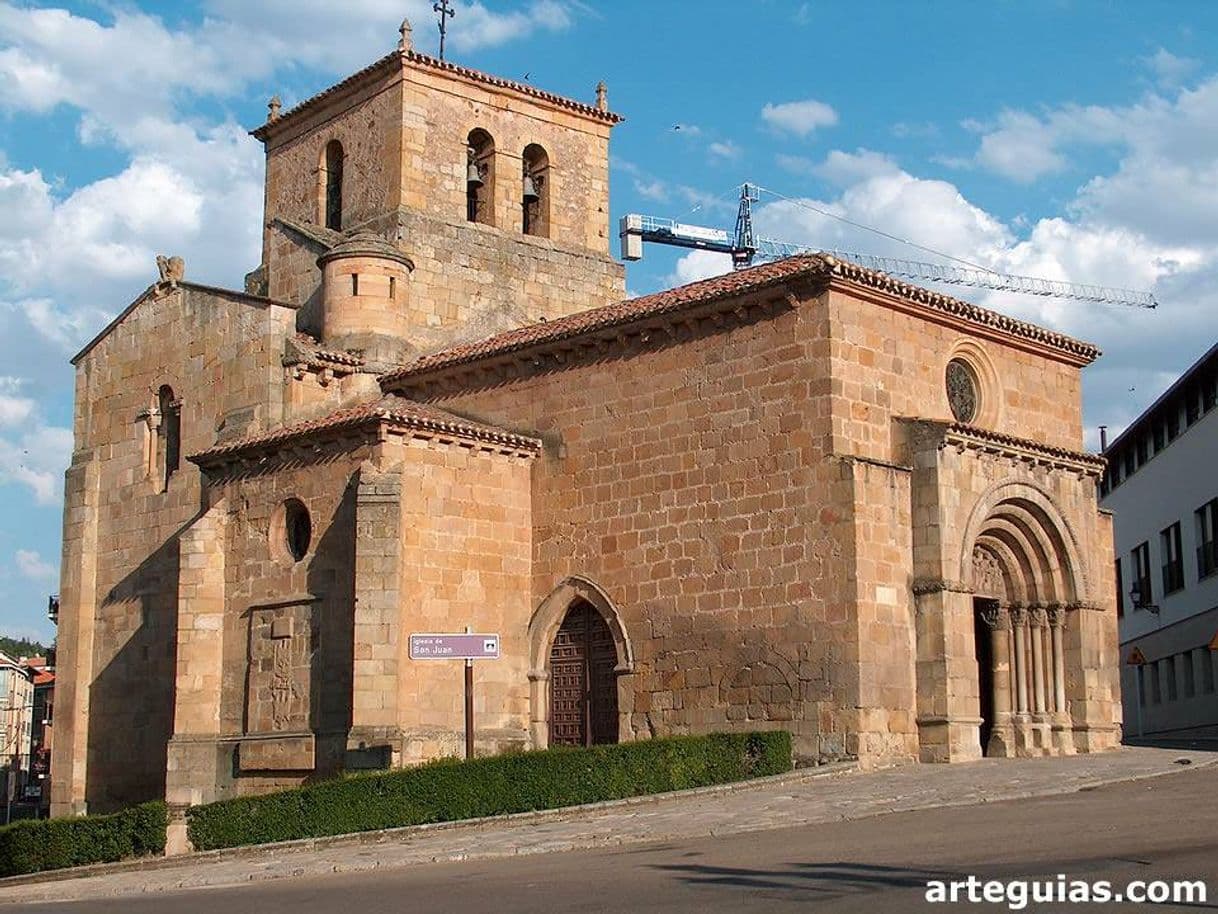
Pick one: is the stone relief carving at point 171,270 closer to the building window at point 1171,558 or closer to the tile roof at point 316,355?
the tile roof at point 316,355

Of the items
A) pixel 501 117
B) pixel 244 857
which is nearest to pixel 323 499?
pixel 244 857

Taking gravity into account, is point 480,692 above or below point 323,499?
below

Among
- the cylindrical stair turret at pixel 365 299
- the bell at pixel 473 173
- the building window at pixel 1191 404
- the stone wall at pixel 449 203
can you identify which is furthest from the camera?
the building window at pixel 1191 404

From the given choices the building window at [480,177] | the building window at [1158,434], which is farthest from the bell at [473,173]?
the building window at [1158,434]

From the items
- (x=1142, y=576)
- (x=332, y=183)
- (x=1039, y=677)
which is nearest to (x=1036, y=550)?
(x=1039, y=677)

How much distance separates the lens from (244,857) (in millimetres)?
19453

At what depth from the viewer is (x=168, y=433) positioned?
32.0 metres

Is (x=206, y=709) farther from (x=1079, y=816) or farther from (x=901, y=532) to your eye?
(x=1079, y=816)

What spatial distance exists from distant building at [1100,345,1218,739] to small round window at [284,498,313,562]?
19.0 metres

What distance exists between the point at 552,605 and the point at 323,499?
159 inches

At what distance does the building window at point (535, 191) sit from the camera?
3359 cm

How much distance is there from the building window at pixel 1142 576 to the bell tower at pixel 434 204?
62.3 feet

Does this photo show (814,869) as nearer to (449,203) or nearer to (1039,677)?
(1039,677)
